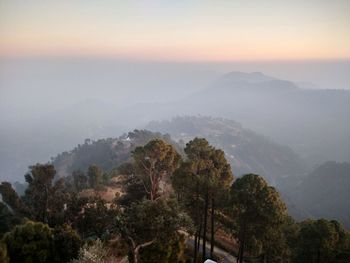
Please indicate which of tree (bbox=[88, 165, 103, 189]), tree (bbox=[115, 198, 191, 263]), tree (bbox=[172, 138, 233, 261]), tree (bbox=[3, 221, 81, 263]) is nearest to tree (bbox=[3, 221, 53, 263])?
tree (bbox=[3, 221, 81, 263])

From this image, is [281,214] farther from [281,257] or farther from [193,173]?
[281,257]

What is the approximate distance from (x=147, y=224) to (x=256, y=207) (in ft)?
28.4

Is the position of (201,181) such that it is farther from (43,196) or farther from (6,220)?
(6,220)

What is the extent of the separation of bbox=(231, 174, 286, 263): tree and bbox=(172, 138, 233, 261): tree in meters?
2.19

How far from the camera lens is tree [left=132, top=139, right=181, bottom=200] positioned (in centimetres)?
3487

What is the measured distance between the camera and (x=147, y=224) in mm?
20312

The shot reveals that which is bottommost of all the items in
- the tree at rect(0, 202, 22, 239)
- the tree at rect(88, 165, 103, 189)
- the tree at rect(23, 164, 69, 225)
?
the tree at rect(88, 165, 103, 189)

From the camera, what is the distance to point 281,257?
32594 millimetres

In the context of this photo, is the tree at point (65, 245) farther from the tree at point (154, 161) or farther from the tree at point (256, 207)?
the tree at point (154, 161)

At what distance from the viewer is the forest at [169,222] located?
68.6 ft

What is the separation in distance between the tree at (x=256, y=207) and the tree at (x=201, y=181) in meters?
2.19

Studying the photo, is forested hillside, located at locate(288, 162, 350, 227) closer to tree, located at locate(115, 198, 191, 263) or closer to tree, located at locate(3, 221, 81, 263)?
tree, located at locate(115, 198, 191, 263)

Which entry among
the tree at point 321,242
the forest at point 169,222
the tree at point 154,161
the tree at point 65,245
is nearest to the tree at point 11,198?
the forest at point 169,222

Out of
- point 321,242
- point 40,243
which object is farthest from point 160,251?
point 321,242
